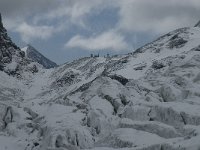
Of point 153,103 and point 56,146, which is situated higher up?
point 153,103

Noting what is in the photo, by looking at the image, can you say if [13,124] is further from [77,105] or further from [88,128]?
[88,128]

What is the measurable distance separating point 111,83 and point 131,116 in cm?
2191

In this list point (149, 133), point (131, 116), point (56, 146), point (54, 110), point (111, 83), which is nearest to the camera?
point (149, 133)

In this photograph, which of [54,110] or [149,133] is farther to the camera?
[54,110]

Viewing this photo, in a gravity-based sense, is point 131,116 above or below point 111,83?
below

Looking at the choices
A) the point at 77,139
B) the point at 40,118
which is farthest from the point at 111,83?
the point at 77,139

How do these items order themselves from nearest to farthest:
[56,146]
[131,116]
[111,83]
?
[56,146], [131,116], [111,83]

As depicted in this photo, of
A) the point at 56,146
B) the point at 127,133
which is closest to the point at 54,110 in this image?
the point at 56,146

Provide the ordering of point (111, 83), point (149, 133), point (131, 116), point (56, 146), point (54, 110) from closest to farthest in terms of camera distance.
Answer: point (149, 133) → point (56, 146) → point (131, 116) → point (54, 110) → point (111, 83)

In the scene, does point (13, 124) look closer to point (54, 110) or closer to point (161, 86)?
point (54, 110)

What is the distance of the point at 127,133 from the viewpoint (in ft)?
255

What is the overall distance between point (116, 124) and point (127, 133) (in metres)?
12.7

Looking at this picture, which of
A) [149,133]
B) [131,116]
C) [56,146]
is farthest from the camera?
[131,116]

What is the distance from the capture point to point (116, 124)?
9044 cm
